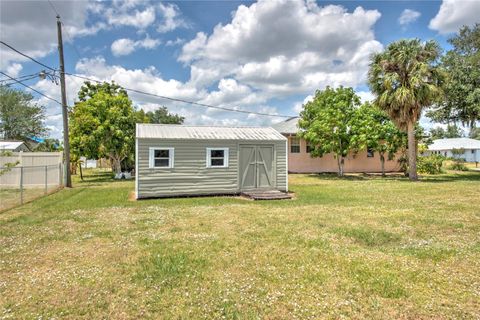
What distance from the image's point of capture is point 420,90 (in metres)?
17.4

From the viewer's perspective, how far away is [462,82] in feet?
62.5

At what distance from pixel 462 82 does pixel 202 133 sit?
17.0 meters

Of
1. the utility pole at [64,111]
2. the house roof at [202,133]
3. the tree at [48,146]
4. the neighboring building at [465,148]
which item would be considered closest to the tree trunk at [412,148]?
the house roof at [202,133]

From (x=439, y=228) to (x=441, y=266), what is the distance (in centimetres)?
287

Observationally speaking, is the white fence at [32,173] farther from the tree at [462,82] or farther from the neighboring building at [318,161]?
the tree at [462,82]

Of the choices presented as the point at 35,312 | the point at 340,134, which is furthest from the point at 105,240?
the point at 340,134

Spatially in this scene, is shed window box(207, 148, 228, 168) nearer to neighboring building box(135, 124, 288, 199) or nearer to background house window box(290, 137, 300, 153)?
neighboring building box(135, 124, 288, 199)

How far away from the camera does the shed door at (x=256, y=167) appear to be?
46.5ft

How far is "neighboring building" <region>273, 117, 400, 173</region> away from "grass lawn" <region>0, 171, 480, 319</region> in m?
15.8

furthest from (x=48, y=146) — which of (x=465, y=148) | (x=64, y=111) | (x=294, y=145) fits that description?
(x=465, y=148)

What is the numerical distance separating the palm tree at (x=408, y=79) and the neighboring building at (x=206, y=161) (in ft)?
27.2

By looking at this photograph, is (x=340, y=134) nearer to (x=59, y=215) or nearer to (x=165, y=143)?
(x=165, y=143)

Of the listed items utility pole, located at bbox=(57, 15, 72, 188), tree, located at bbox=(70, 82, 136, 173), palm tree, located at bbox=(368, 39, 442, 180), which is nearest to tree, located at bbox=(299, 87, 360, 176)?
palm tree, located at bbox=(368, 39, 442, 180)

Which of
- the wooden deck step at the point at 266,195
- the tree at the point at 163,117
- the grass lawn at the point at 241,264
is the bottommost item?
the grass lawn at the point at 241,264
